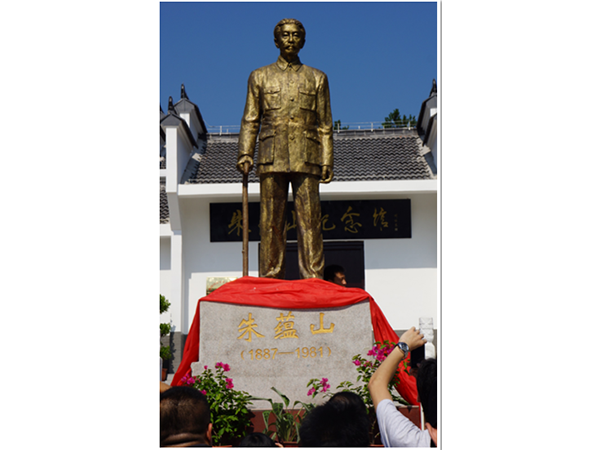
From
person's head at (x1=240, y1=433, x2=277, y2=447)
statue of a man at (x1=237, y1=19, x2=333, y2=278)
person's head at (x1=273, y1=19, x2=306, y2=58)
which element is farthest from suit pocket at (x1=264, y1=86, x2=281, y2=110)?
person's head at (x1=240, y1=433, x2=277, y2=447)

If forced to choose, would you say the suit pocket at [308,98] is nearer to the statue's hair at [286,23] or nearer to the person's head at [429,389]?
the statue's hair at [286,23]

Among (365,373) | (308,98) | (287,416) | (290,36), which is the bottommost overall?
(287,416)

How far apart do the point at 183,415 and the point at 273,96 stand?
3.04 m

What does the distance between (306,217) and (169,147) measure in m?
6.69

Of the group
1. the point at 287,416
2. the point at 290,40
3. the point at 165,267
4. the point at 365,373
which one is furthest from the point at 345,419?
the point at 165,267

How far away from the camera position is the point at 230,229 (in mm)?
11297

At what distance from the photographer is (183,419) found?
229cm

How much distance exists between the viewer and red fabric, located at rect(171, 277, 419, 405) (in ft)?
13.8

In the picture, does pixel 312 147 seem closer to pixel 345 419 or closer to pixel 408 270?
pixel 345 419

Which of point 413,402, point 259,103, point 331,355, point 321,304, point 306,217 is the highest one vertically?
point 259,103

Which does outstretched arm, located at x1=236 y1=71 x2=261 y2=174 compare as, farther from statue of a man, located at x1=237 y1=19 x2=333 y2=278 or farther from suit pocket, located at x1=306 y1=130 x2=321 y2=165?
suit pocket, located at x1=306 y1=130 x2=321 y2=165

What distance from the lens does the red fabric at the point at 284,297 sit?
4.19m

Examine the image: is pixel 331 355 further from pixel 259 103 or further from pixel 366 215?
pixel 366 215

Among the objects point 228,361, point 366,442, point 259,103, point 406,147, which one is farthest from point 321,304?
point 406,147
